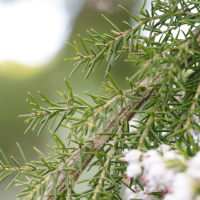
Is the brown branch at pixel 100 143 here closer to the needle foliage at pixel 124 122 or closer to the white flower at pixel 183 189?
the needle foliage at pixel 124 122

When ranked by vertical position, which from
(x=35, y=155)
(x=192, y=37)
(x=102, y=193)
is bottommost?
(x=35, y=155)

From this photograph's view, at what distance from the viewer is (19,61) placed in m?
0.95

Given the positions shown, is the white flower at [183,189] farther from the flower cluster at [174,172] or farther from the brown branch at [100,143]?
the brown branch at [100,143]

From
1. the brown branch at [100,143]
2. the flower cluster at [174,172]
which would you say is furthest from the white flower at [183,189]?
the brown branch at [100,143]

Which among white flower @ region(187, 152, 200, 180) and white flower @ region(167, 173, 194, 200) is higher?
white flower @ region(187, 152, 200, 180)

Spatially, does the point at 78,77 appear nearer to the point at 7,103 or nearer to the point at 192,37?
the point at 7,103

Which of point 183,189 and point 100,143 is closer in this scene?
point 183,189

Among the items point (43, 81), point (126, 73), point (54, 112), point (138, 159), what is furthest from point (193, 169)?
point (43, 81)

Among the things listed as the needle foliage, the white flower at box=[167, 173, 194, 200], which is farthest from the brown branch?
the white flower at box=[167, 173, 194, 200]

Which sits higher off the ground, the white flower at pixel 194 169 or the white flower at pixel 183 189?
the white flower at pixel 194 169

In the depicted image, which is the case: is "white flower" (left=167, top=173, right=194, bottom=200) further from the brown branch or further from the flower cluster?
the brown branch

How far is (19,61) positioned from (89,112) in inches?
33.5

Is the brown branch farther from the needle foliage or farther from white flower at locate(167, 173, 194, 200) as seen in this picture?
white flower at locate(167, 173, 194, 200)

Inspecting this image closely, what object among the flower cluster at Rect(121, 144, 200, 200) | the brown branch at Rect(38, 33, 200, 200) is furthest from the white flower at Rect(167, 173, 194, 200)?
the brown branch at Rect(38, 33, 200, 200)
